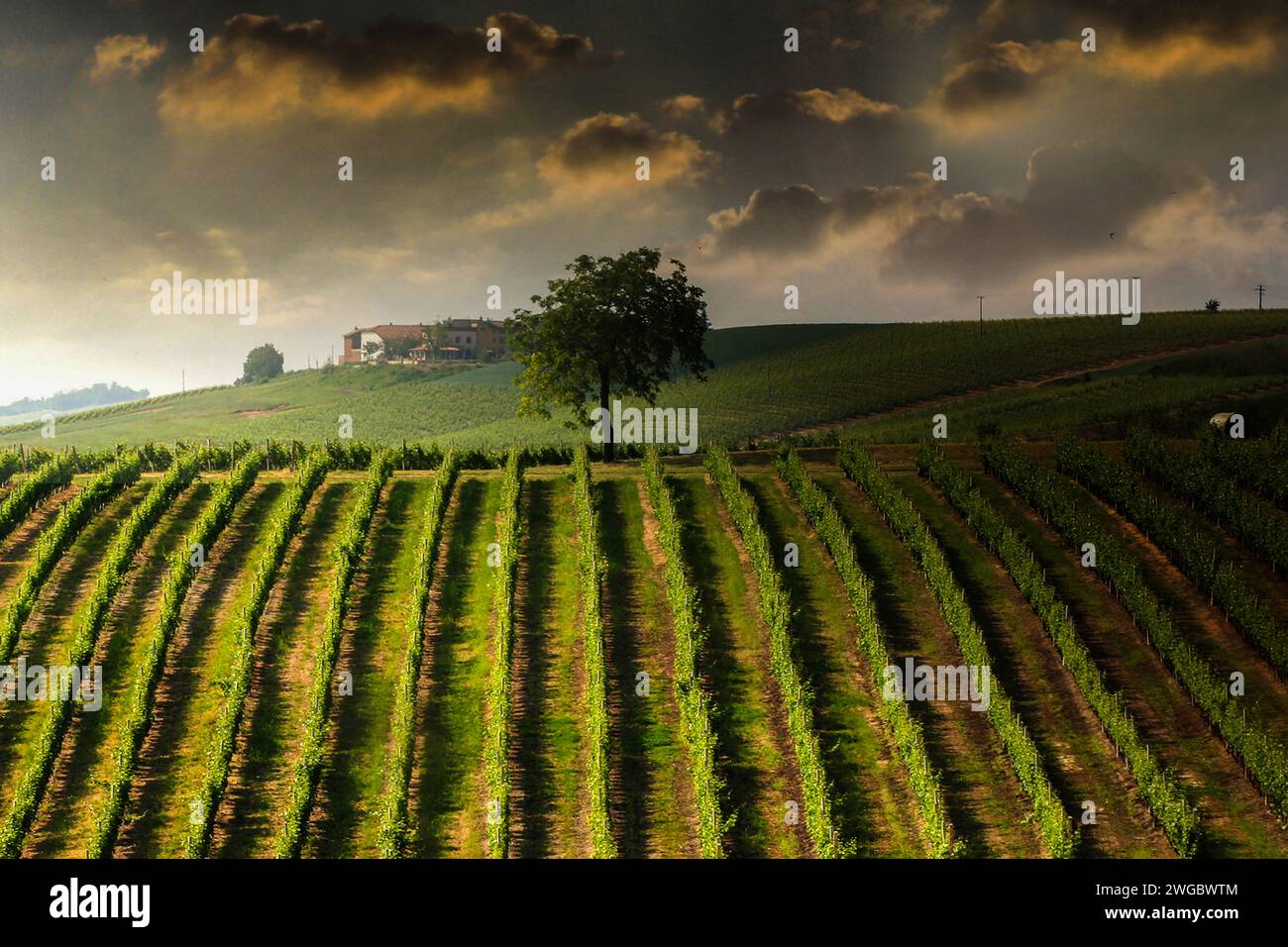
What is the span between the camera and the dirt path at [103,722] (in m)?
33.5

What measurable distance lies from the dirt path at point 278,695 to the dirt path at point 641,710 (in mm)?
10005

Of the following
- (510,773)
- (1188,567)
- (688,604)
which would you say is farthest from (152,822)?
(1188,567)

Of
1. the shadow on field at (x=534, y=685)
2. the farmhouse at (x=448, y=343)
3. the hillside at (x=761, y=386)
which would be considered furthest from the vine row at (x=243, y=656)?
the farmhouse at (x=448, y=343)

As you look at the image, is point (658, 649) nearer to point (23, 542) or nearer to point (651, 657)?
point (651, 657)

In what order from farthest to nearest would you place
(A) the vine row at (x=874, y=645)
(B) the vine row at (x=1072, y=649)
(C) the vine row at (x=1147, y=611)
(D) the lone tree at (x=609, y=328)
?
(D) the lone tree at (x=609, y=328), (C) the vine row at (x=1147, y=611), (A) the vine row at (x=874, y=645), (B) the vine row at (x=1072, y=649)

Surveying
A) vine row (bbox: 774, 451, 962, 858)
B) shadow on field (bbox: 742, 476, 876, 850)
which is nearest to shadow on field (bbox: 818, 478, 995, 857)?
vine row (bbox: 774, 451, 962, 858)

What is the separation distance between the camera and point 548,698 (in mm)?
39312

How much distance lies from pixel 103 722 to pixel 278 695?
17.7 ft

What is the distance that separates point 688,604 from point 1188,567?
1949 cm

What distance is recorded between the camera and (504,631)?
41.9 m

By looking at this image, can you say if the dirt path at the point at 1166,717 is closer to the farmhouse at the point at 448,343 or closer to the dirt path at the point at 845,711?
the dirt path at the point at 845,711

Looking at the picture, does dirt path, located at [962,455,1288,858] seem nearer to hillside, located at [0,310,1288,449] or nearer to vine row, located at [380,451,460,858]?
vine row, located at [380,451,460,858]
